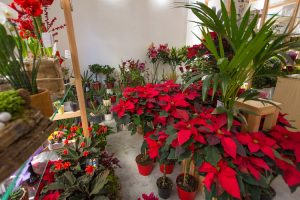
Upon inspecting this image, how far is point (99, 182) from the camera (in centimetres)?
99

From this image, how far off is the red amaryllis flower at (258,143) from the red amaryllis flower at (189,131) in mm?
187

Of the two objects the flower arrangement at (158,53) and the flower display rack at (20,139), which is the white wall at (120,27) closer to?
the flower arrangement at (158,53)

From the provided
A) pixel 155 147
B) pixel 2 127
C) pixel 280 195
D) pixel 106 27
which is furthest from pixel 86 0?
pixel 280 195

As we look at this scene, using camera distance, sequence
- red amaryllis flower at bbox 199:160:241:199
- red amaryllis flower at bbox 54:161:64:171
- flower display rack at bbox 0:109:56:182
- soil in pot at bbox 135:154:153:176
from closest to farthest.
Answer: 1. flower display rack at bbox 0:109:56:182
2. red amaryllis flower at bbox 199:160:241:199
3. red amaryllis flower at bbox 54:161:64:171
4. soil in pot at bbox 135:154:153:176

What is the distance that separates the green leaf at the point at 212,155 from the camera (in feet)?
2.16

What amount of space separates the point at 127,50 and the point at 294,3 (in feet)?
8.58

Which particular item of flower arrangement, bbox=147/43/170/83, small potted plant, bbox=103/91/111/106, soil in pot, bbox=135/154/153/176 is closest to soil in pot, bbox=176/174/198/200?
soil in pot, bbox=135/154/153/176

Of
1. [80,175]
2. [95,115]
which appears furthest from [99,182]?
[95,115]

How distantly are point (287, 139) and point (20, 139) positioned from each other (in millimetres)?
1052

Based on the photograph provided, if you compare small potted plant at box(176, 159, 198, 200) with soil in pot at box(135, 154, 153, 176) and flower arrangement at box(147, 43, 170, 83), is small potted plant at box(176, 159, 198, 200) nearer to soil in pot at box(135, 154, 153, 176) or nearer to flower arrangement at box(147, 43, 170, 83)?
soil in pot at box(135, 154, 153, 176)

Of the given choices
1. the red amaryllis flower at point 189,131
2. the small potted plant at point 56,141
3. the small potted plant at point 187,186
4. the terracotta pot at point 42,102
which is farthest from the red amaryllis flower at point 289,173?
the small potted plant at point 56,141

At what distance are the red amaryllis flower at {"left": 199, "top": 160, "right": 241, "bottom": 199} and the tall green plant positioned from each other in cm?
72

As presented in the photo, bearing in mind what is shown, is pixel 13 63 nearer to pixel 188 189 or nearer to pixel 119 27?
pixel 188 189

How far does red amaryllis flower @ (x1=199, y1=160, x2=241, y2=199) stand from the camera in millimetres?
599
